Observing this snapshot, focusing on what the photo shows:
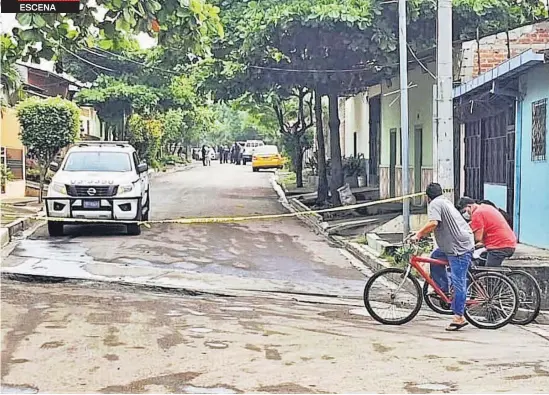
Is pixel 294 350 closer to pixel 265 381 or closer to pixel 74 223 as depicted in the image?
pixel 265 381

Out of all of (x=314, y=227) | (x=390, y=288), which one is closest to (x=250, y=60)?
(x=314, y=227)

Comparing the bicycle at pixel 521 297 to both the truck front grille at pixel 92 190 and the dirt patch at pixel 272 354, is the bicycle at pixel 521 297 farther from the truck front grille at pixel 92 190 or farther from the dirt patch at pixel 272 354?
the truck front grille at pixel 92 190

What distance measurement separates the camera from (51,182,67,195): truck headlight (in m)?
17.6

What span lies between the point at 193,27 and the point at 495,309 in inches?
193

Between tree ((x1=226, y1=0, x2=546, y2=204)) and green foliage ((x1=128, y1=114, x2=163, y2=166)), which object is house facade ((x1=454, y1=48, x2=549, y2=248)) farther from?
green foliage ((x1=128, y1=114, x2=163, y2=166))

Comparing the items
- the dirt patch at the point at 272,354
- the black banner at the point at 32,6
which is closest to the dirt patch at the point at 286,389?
the dirt patch at the point at 272,354

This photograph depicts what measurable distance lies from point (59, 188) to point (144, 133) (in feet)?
80.0

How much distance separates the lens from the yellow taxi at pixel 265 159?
52000 mm

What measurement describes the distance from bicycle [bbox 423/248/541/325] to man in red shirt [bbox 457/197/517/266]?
0.24m

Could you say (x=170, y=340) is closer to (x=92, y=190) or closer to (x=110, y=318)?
(x=110, y=318)

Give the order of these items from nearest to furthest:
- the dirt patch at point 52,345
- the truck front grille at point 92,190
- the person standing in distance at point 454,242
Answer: the dirt patch at point 52,345 → the person standing in distance at point 454,242 → the truck front grille at point 92,190

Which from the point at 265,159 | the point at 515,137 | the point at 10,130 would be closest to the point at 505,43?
the point at 515,137

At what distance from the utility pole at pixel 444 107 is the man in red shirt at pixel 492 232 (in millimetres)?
1943

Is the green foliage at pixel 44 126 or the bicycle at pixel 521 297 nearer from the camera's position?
the bicycle at pixel 521 297
